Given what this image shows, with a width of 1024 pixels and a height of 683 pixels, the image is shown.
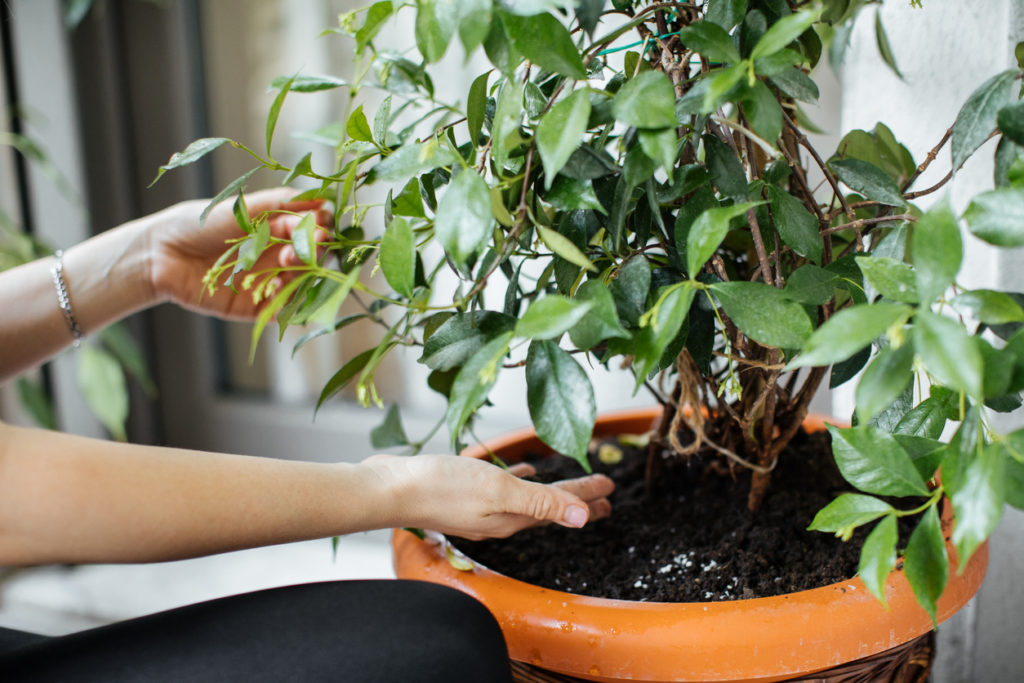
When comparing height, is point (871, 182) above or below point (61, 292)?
above

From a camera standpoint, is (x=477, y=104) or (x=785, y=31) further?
(x=477, y=104)

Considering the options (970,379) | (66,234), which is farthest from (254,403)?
(970,379)

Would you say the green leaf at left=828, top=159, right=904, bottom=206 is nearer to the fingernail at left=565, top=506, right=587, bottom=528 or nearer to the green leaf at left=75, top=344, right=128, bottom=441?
the fingernail at left=565, top=506, right=587, bottom=528

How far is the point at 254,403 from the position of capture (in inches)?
73.2

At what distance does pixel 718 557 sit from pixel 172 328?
1513 mm

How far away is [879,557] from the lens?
41cm

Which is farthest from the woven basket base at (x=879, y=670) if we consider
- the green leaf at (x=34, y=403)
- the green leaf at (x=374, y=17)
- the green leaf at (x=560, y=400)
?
the green leaf at (x=34, y=403)

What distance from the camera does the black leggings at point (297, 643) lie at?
550 mm

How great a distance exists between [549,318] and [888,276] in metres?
0.18

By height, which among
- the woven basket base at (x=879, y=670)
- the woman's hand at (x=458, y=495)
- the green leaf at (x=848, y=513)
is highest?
the green leaf at (x=848, y=513)

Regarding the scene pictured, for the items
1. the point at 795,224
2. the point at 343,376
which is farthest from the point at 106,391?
the point at 795,224

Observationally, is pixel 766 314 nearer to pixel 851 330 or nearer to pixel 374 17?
pixel 851 330

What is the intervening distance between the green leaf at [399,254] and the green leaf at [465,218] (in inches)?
1.6

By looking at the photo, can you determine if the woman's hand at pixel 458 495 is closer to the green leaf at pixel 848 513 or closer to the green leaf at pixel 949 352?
the green leaf at pixel 848 513
